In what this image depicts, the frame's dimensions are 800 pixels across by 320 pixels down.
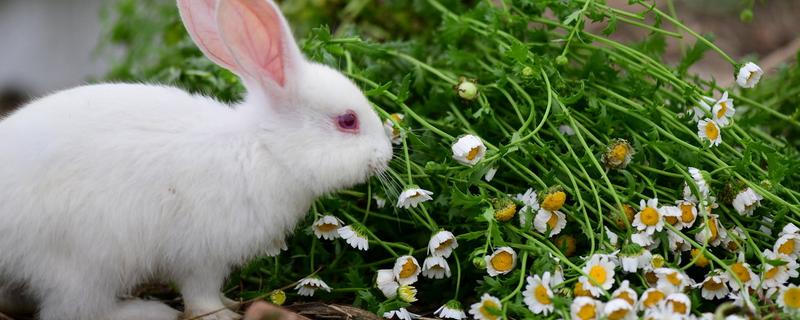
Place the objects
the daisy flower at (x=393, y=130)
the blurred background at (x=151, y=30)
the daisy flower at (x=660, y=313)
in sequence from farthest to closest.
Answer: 1. the blurred background at (x=151, y=30)
2. the daisy flower at (x=393, y=130)
3. the daisy flower at (x=660, y=313)

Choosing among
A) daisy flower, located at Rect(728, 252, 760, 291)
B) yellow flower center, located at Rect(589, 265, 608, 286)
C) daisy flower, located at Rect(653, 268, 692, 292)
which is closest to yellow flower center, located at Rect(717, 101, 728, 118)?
daisy flower, located at Rect(728, 252, 760, 291)

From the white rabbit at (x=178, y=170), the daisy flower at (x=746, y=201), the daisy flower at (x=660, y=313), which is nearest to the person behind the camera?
the daisy flower at (x=660, y=313)

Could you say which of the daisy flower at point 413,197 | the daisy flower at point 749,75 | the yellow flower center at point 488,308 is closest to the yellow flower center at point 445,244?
the daisy flower at point 413,197

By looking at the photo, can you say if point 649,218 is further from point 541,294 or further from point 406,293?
point 406,293

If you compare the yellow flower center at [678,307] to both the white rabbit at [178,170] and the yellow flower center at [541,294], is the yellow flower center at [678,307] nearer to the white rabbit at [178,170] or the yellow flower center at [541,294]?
the yellow flower center at [541,294]

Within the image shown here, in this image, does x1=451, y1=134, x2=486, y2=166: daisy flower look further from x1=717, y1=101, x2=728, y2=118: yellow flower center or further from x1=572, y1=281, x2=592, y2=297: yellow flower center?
x1=717, y1=101, x2=728, y2=118: yellow flower center

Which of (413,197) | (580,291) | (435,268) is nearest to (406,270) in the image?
(435,268)
